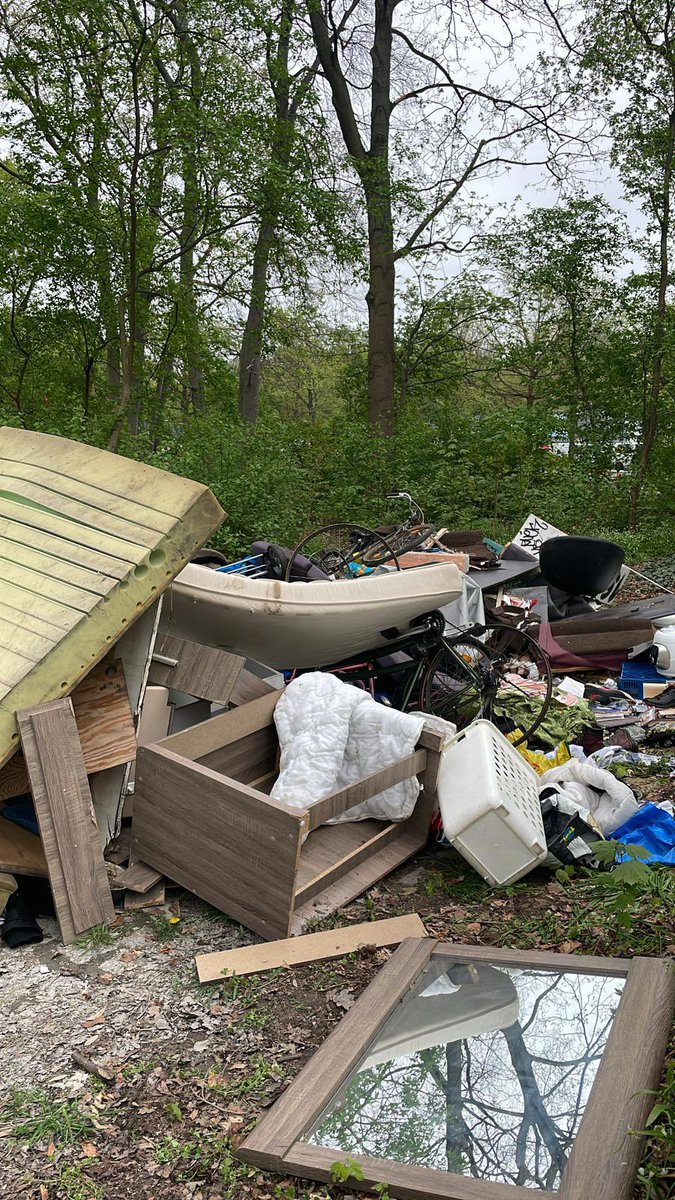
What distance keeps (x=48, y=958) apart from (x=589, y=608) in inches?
213

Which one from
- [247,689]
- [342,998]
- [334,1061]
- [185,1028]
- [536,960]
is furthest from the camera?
[247,689]

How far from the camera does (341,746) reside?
374 cm

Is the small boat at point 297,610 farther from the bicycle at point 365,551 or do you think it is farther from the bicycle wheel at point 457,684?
the bicycle at point 365,551

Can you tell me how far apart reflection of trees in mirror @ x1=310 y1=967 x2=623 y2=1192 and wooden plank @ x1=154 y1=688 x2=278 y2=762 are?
149cm

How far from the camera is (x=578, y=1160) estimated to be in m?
1.82

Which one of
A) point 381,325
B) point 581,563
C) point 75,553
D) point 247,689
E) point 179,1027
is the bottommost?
point 179,1027

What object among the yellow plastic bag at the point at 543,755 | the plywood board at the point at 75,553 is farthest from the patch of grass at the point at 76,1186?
the yellow plastic bag at the point at 543,755

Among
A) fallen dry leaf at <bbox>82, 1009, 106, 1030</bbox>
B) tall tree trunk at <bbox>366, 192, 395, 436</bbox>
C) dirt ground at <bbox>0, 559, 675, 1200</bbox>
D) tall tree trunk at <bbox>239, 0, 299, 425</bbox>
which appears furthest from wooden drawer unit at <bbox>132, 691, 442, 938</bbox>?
tall tree trunk at <bbox>366, 192, 395, 436</bbox>

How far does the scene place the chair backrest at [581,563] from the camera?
280 inches

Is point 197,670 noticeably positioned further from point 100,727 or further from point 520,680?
point 520,680

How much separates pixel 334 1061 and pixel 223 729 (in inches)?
67.5

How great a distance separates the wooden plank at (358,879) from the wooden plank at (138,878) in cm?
57

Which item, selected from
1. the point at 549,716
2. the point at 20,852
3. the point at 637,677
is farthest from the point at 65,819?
the point at 637,677

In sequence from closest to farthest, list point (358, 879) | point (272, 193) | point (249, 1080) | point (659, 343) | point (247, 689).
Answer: point (249, 1080) < point (358, 879) < point (247, 689) < point (272, 193) < point (659, 343)
